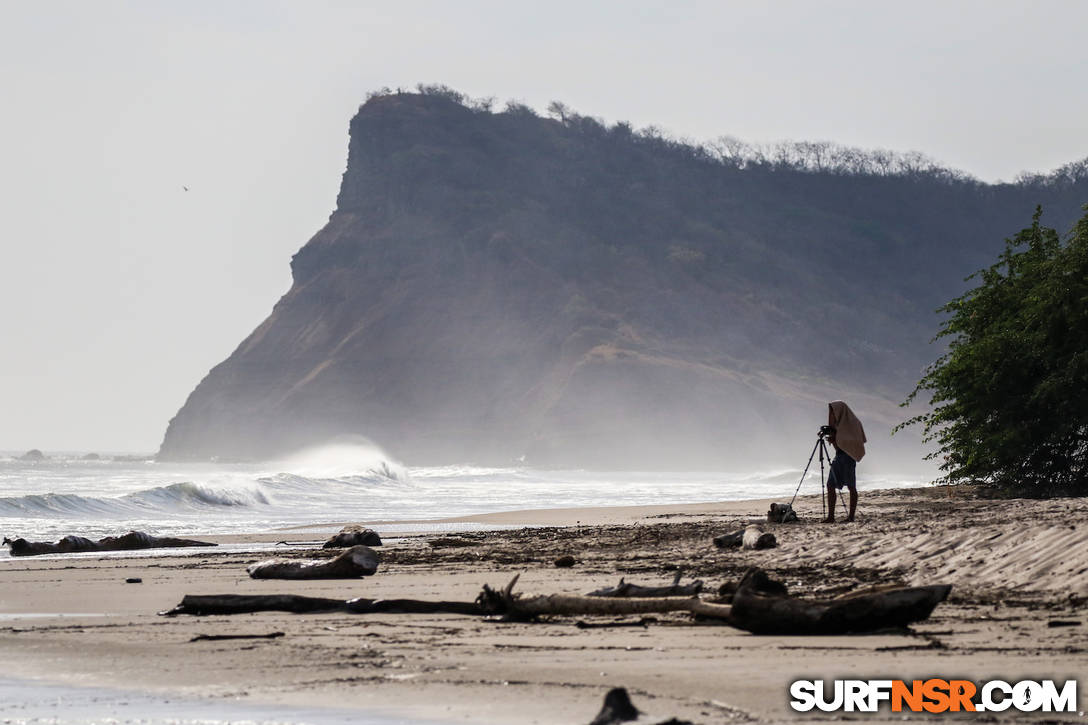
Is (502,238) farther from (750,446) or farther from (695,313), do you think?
(750,446)

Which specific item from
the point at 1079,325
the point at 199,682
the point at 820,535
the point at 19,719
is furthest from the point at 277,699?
the point at 1079,325

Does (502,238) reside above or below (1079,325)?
above

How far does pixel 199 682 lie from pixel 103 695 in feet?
1.47

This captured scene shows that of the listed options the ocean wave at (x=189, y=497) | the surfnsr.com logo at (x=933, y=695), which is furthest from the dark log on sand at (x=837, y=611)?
the ocean wave at (x=189, y=497)

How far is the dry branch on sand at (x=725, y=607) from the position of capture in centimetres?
640

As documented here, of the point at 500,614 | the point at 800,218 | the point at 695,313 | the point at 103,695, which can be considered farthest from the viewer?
the point at 800,218

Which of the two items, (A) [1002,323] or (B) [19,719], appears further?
(A) [1002,323]

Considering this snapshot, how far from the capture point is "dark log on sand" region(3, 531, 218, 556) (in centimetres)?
1573

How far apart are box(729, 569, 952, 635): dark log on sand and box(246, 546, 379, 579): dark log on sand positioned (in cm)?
520

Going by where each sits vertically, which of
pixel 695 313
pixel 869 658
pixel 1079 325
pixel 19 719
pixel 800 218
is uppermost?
pixel 800 218

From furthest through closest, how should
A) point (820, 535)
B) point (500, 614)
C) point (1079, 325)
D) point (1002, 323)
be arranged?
1. point (1002, 323)
2. point (1079, 325)
3. point (820, 535)
4. point (500, 614)

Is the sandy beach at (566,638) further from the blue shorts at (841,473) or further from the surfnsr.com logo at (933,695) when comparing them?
the blue shorts at (841,473)

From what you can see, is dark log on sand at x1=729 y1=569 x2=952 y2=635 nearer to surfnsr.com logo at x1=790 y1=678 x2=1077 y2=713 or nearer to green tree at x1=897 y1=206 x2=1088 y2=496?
surfnsr.com logo at x1=790 y1=678 x2=1077 y2=713

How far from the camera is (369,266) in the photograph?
14100 cm
